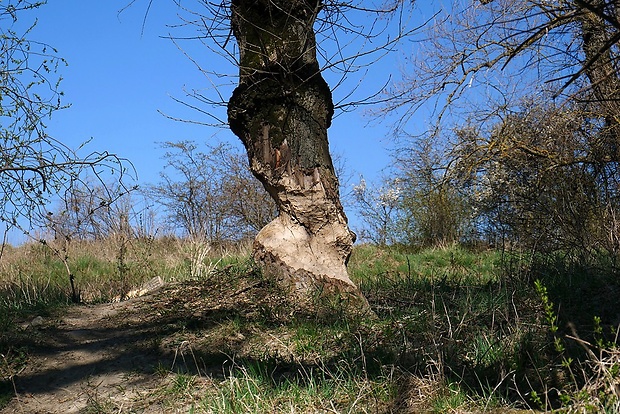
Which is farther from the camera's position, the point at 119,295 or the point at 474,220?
the point at 474,220

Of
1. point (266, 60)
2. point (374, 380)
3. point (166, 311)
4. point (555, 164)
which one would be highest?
point (266, 60)

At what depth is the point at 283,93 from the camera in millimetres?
5570

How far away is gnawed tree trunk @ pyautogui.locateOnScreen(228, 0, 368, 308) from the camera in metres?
5.54

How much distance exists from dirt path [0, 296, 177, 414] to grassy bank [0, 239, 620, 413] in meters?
0.11

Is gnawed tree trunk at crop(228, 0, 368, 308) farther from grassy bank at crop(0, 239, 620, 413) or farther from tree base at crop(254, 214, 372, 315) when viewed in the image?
grassy bank at crop(0, 239, 620, 413)

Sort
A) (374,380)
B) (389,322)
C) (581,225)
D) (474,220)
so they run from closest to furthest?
(374,380) < (389,322) < (581,225) < (474,220)

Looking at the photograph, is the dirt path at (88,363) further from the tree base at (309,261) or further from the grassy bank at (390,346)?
the tree base at (309,261)

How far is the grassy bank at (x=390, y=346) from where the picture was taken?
3416mm

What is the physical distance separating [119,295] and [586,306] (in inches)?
204

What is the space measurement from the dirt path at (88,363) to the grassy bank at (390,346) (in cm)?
11

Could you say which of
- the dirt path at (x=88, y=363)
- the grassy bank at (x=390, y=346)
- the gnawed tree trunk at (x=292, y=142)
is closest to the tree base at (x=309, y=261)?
the gnawed tree trunk at (x=292, y=142)

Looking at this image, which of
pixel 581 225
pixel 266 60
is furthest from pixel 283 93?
pixel 581 225

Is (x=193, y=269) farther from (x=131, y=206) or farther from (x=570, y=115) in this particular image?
(x=570, y=115)

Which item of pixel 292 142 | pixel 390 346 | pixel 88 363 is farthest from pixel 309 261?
pixel 88 363
